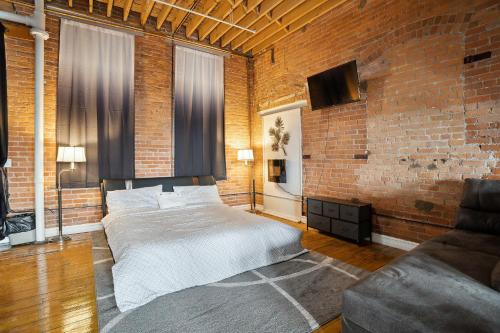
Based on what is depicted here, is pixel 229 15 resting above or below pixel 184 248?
above

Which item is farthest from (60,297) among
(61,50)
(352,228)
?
(61,50)

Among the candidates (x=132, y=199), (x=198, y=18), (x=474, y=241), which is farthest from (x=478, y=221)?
(x=198, y=18)

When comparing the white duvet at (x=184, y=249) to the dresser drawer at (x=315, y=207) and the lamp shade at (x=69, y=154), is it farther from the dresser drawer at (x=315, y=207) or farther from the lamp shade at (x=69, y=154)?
the lamp shade at (x=69, y=154)

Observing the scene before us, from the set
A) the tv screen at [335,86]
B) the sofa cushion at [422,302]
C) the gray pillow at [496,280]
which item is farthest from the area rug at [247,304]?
the tv screen at [335,86]

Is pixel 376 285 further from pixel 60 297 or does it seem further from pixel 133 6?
pixel 133 6

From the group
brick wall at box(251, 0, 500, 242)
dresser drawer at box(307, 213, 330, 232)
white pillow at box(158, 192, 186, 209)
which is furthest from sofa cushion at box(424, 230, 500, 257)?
white pillow at box(158, 192, 186, 209)

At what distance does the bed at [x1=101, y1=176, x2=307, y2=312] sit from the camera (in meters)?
2.16

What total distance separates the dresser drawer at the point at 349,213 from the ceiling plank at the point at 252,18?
3118 millimetres

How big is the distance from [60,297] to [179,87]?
3.73 m

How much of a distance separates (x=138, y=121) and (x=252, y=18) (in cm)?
263

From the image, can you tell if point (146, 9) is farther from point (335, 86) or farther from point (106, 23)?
point (335, 86)

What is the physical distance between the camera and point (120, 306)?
6.61ft

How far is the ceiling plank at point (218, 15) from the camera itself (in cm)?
397

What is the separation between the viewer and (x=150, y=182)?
4324 millimetres
